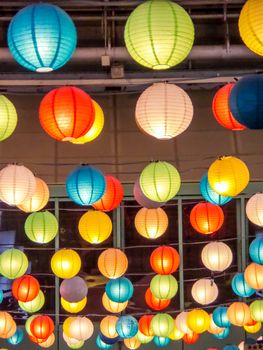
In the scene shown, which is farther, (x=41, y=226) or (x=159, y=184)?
(x=41, y=226)

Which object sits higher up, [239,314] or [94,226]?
[94,226]

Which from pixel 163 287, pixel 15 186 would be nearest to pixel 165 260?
pixel 163 287

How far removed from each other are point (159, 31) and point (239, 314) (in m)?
5.07

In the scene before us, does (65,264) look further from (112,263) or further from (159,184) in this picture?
(159,184)

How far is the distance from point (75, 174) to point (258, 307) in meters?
3.26

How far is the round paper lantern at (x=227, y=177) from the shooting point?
6.40 meters

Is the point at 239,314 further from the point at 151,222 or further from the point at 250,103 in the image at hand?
the point at 250,103

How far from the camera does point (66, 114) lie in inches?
205

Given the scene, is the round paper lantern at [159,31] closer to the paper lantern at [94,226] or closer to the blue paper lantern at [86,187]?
the blue paper lantern at [86,187]

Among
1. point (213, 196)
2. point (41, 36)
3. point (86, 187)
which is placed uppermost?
point (41, 36)

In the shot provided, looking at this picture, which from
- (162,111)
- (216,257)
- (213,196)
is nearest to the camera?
(162,111)

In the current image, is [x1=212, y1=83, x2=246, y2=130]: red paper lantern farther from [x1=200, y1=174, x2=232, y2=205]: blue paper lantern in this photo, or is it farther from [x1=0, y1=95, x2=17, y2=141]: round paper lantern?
[x1=0, y1=95, x2=17, y2=141]: round paper lantern

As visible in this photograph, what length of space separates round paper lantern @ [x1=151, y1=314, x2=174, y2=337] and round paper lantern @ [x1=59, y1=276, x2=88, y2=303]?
114 cm

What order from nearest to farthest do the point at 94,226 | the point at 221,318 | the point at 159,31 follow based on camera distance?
the point at 159,31
the point at 94,226
the point at 221,318
